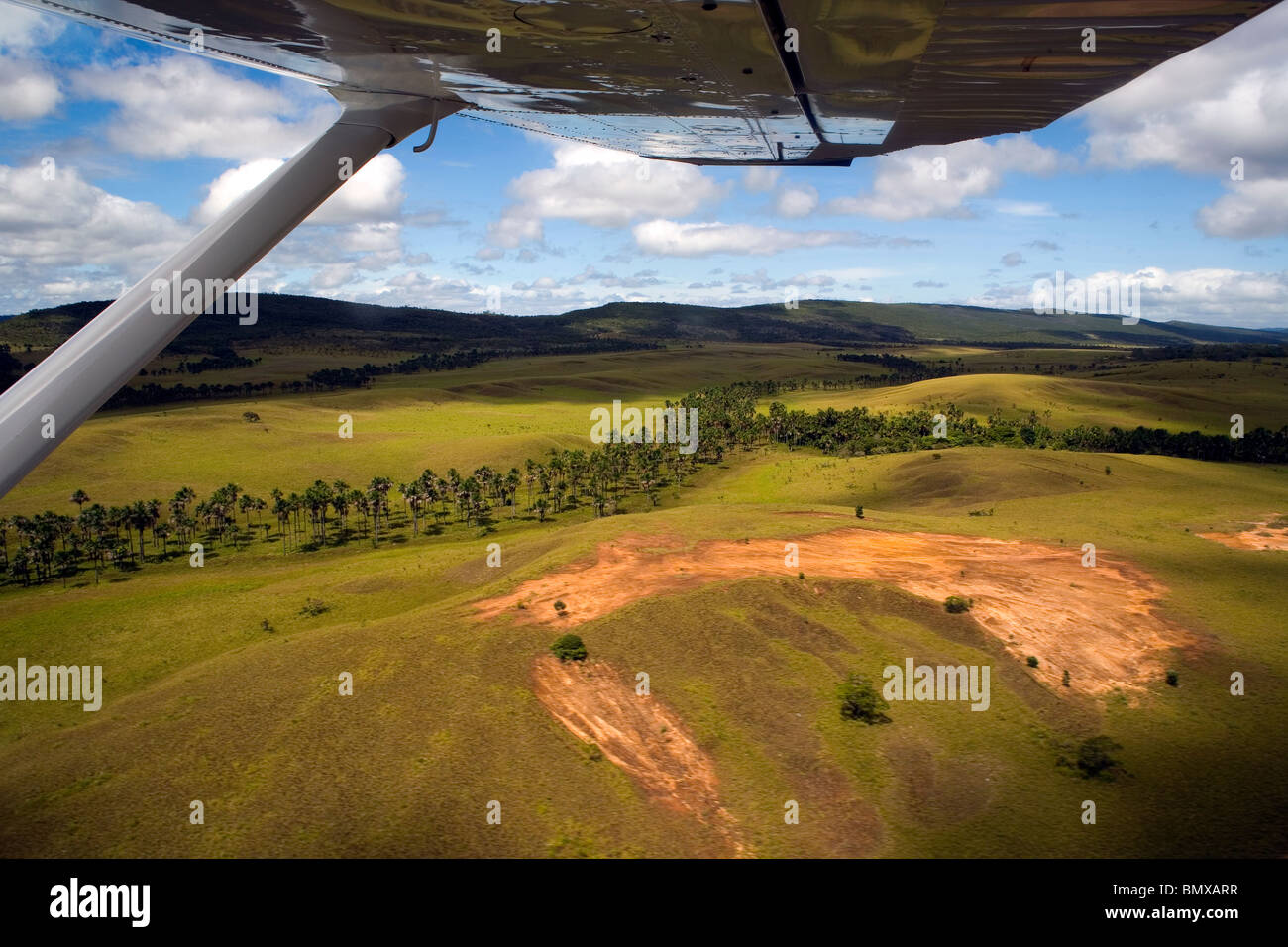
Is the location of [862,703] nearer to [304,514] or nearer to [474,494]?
[474,494]

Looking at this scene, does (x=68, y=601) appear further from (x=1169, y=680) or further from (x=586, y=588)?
(x=1169, y=680)

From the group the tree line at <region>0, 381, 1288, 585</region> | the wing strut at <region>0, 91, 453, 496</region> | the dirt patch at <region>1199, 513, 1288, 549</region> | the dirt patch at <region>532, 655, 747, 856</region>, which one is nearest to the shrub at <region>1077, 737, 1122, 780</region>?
the dirt patch at <region>532, 655, 747, 856</region>

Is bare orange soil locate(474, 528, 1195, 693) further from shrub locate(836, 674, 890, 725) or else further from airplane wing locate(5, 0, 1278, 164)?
airplane wing locate(5, 0, 1278, 164)

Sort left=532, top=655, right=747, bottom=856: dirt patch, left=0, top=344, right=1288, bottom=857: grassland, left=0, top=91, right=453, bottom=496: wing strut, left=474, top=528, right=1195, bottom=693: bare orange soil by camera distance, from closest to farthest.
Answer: left=0, top=91, right=453, bottom=496: wing strut, left=0, top=344, right=1288, bottom=857: grassland, left=532, top=655, right=747, bottom=856: dirt patch, left=474, top=528, right=1195, bottom=693: bare orange soil

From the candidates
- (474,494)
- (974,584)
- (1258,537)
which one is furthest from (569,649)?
(474,494)

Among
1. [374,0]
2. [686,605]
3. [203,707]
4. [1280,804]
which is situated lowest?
[1280,804]

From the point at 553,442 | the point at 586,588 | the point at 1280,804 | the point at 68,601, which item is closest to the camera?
the point at 1280,804
